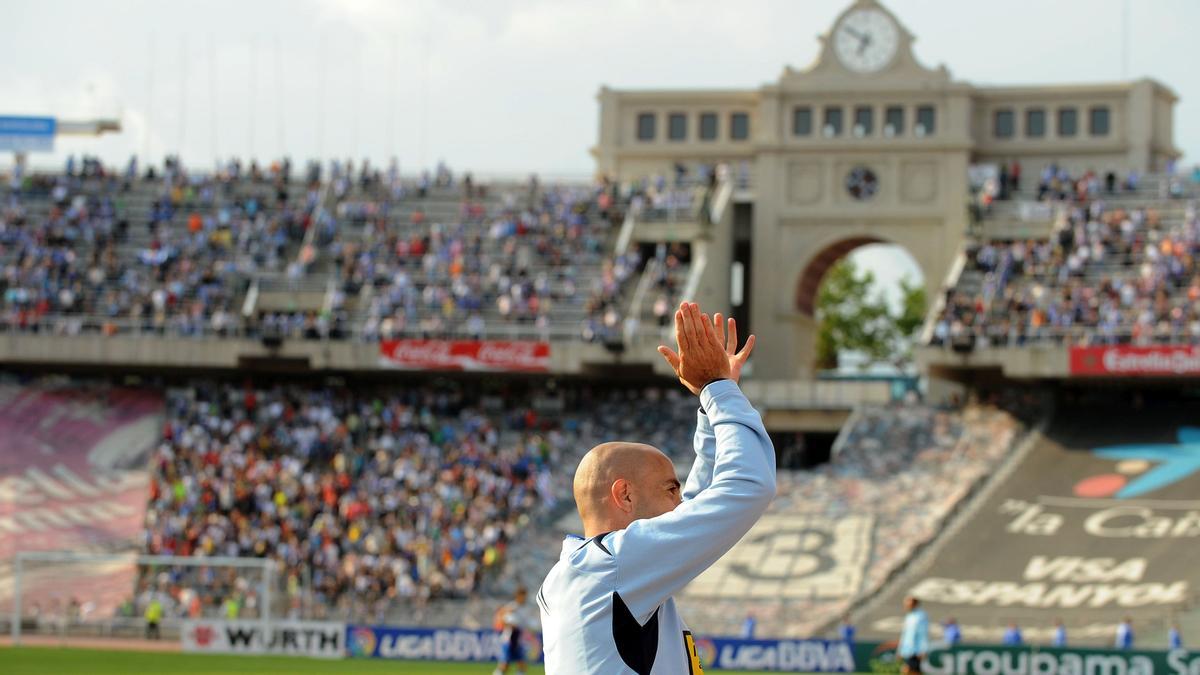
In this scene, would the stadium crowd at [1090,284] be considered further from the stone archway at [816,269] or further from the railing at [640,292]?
the railing at [640,292]

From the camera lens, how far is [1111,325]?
4809 cm

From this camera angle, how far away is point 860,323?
96.7 meters

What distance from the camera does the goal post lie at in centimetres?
4106

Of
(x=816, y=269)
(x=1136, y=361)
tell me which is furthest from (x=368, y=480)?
(x=1136, y=361)

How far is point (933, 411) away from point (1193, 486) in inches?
347

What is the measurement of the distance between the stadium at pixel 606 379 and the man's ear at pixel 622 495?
28326 millimetres

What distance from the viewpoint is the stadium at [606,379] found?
4159cm

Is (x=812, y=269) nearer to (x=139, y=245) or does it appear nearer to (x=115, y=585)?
(x=139, y=245)

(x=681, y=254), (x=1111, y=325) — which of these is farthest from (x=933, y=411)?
(x=681, y=254)

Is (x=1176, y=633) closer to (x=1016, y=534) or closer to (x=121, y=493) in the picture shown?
(x=1016, y=534)

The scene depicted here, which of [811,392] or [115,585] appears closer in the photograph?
[115,585]

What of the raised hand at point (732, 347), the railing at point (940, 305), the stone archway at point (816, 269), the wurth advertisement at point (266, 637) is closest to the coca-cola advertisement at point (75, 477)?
the wurth advertisement at point (266, 637)

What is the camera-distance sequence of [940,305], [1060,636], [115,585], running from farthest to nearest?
[940,305]
[115,585]
[1060,636]

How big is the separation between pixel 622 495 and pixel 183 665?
28817 millimetres
